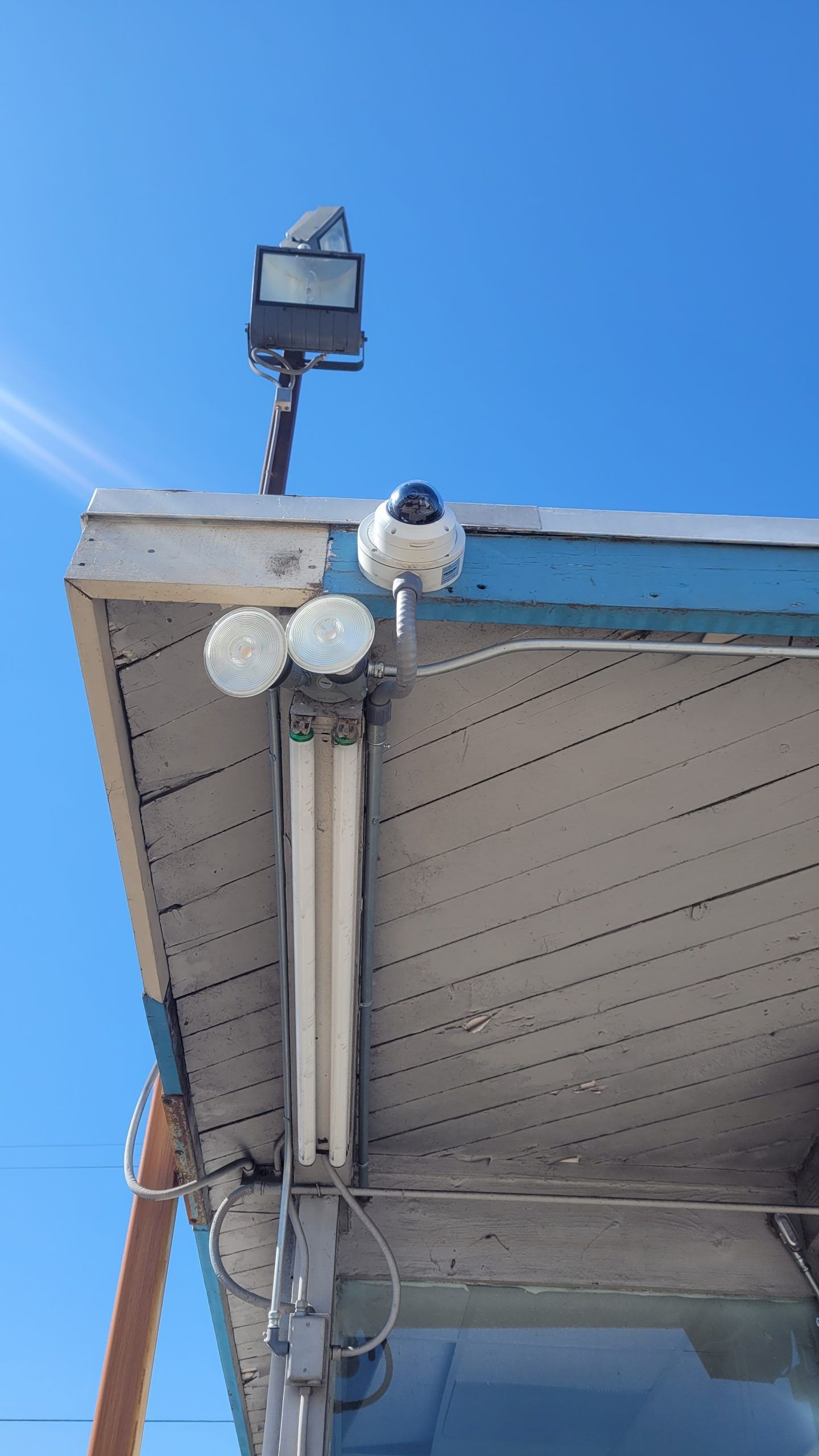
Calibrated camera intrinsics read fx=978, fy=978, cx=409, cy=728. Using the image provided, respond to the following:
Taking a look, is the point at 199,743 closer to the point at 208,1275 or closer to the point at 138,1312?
the point at 208,1275

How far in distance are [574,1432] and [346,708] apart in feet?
6.15

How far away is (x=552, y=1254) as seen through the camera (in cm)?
251

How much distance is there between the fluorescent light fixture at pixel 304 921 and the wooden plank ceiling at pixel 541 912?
0.51 ft

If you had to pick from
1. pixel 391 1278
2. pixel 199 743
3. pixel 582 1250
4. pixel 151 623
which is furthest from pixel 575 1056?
pixel 151 623

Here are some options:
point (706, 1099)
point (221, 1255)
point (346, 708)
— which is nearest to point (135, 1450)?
point (221, 1255)

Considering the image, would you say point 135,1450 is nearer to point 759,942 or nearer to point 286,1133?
point 286,1133

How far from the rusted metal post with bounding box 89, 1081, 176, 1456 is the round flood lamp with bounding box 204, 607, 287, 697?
7.46ft

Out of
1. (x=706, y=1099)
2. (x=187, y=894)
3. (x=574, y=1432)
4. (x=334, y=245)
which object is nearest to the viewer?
(x=187, y=894)

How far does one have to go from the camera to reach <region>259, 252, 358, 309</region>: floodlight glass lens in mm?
2625

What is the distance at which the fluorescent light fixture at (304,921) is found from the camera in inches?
64.6

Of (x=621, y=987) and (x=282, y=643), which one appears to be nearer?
(x=282, y=643)

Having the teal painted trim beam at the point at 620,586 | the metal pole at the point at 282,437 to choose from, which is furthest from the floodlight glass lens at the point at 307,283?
the teal painted trim beam at the point at 620,586

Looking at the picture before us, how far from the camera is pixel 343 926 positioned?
6.00ft

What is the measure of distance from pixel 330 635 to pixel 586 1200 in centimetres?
181
